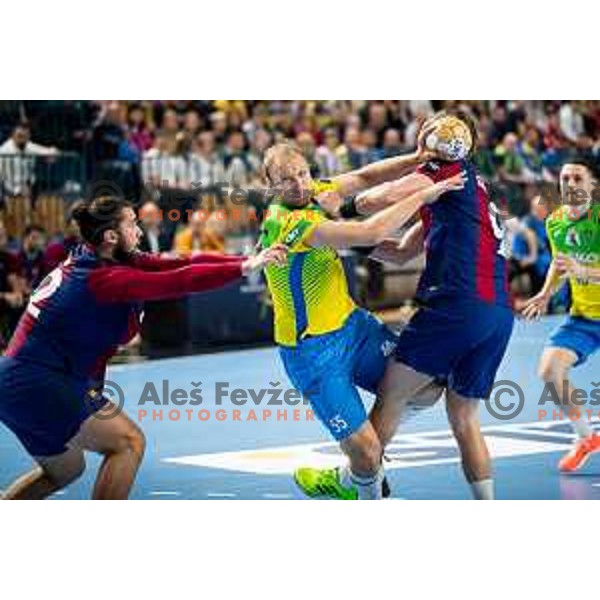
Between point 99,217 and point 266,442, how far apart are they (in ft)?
12.0

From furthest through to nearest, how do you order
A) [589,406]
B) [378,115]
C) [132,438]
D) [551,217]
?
[378,115]
[589,406]
[551,217]
[132,438]

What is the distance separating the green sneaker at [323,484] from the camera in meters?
8.27

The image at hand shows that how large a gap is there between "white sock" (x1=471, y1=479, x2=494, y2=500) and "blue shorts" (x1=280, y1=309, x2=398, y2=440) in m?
0.68

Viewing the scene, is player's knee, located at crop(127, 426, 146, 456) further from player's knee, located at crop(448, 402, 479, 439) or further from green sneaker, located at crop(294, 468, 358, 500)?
player's knee, located at crop(448, 402, 479, 439)

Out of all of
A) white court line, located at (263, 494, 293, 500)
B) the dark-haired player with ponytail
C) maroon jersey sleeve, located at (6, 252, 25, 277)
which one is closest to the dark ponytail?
the dark-haired player with ponytail

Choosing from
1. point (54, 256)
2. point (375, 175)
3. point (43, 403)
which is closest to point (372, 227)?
point (375, 175)

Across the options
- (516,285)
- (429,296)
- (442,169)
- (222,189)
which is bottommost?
(516,285)

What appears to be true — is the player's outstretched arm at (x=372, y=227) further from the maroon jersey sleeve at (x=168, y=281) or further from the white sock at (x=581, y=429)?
the white sock at (x=581, y=429)

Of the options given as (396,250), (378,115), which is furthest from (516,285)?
(396,250)

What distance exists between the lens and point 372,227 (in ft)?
24.6

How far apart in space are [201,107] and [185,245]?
7.28 ft

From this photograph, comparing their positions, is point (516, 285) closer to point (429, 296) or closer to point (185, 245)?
point (185, 245)

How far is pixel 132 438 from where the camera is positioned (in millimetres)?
7695

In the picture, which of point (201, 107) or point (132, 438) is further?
point (201, 107)
